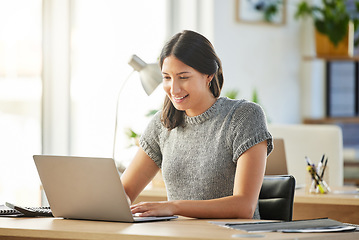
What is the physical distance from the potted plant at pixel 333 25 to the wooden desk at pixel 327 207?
2620mm

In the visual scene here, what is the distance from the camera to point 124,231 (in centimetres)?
162

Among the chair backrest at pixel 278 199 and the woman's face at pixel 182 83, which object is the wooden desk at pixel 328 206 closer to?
the chair backrest at pixel 278 199

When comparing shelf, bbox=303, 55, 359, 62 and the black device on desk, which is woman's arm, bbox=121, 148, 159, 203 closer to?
the black device on desk

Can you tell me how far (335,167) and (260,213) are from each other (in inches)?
54.5

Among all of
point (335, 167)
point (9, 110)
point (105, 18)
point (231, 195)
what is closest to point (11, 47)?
point (9, 110)

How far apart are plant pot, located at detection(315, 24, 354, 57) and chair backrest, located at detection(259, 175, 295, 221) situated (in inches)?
125

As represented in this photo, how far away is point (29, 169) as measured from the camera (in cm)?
407

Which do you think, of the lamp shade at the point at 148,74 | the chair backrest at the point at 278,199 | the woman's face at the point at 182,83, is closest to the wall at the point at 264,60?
the lamp shade at the point at 148,74

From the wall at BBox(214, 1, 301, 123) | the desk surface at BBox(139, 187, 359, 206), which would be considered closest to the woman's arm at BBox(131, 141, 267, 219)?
the desk surface at BBox(139, 187, 359, 206)

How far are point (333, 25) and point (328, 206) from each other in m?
2.69

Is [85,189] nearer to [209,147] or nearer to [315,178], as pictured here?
[209,147]

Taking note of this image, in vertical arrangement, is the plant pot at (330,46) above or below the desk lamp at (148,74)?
above

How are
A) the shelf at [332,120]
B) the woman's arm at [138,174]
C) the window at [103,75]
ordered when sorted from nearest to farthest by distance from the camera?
1. the woman's arm at [138,174]
2. the window at [103,75]
3. the shelf at [332,120]

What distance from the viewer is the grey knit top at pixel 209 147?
7.00 ft
